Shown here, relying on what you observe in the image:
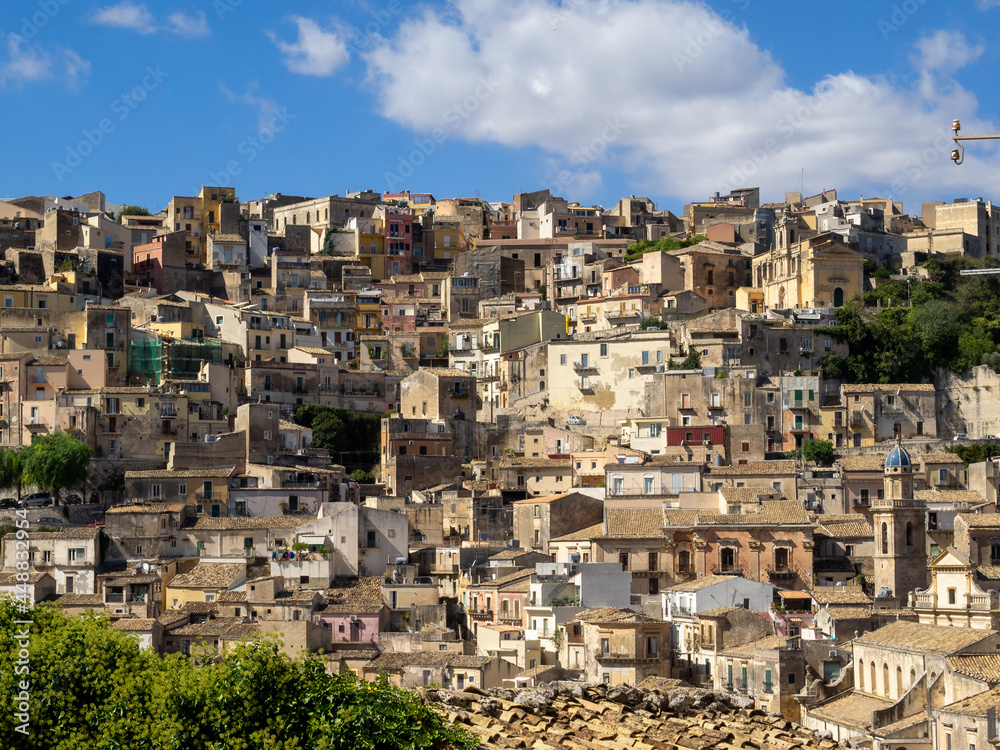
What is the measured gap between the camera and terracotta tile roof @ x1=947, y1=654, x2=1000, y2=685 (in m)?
43.2

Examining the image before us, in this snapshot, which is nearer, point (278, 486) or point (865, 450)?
point (278, 486)

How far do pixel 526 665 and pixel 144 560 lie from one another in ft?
50.9

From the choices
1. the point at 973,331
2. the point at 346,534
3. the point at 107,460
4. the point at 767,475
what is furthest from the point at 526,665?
the point at 973,331

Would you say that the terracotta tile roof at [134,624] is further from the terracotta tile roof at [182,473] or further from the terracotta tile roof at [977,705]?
the terracotta tile roof at [977,705]

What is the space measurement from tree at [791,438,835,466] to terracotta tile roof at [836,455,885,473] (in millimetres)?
1239

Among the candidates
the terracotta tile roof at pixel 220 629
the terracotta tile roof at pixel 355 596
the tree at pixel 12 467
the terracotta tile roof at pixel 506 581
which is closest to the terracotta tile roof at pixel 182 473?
the tree at pixel 12 467

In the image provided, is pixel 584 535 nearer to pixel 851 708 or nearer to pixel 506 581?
pixel 506 581

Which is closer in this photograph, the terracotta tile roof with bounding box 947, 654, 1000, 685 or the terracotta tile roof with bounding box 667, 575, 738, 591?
the terracotta tile roof with bounding box 947, 654, 1000, 685

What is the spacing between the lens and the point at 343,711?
2862cm

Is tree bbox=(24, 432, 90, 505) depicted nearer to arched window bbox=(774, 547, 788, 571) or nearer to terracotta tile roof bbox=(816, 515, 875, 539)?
arched window bbox=(774, 547, 788, 571)

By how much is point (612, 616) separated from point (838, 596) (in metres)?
8.92

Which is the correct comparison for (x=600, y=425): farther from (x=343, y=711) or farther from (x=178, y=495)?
(x=343, y=711)

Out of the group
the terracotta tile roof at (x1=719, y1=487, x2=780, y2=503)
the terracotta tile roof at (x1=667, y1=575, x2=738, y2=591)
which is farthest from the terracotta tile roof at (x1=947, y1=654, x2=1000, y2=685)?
the terracotta tile roof at (x1=719, y1=487, x2=780, y2=503)

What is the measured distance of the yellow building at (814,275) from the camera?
276ft
